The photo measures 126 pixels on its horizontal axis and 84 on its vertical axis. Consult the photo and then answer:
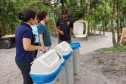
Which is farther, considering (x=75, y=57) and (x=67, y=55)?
(x=75, y=57)

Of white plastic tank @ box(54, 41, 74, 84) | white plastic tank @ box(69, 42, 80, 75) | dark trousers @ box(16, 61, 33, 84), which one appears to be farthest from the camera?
white plastic tank @ box(69, 42, 80, 75)

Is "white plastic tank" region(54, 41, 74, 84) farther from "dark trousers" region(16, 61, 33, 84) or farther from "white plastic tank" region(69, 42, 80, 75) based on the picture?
"white plastic tank" region(69, 42, 80, 75)

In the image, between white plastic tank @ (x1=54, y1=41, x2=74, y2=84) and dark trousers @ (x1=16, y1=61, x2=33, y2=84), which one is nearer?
dark trousers @ (x1=16, y1=61, x2=33, y2=84)

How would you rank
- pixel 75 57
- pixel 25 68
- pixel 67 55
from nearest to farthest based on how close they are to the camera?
pixel 25 68, pixel 67 55, pixel 75 57

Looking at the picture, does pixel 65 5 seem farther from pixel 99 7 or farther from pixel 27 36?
pixel 27 36

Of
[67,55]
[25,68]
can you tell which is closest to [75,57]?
[67,55]

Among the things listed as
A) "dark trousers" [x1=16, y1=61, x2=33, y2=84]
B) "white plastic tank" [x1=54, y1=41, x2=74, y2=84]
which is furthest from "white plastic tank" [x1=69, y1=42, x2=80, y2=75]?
"dark trousers" [x1=16, y1=61, x2=33, y2=84]

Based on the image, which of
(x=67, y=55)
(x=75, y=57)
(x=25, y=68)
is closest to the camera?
(x=25, y=68)

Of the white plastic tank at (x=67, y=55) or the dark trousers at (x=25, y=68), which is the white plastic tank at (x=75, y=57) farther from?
the dark trousers at (x=25, y=68)

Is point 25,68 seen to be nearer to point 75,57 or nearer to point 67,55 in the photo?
point 67,55

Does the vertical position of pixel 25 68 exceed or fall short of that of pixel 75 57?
it exceeds it

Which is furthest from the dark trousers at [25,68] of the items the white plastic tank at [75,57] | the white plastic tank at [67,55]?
the white plastic tank at [75,57]

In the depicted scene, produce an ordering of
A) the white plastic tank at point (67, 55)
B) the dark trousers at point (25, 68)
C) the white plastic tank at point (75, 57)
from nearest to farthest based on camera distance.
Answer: the dark trousers at point (25, 68), the white plastic tank at point (67, 55), the white plastic tank at point (75, 57)

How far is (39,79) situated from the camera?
1457mm
